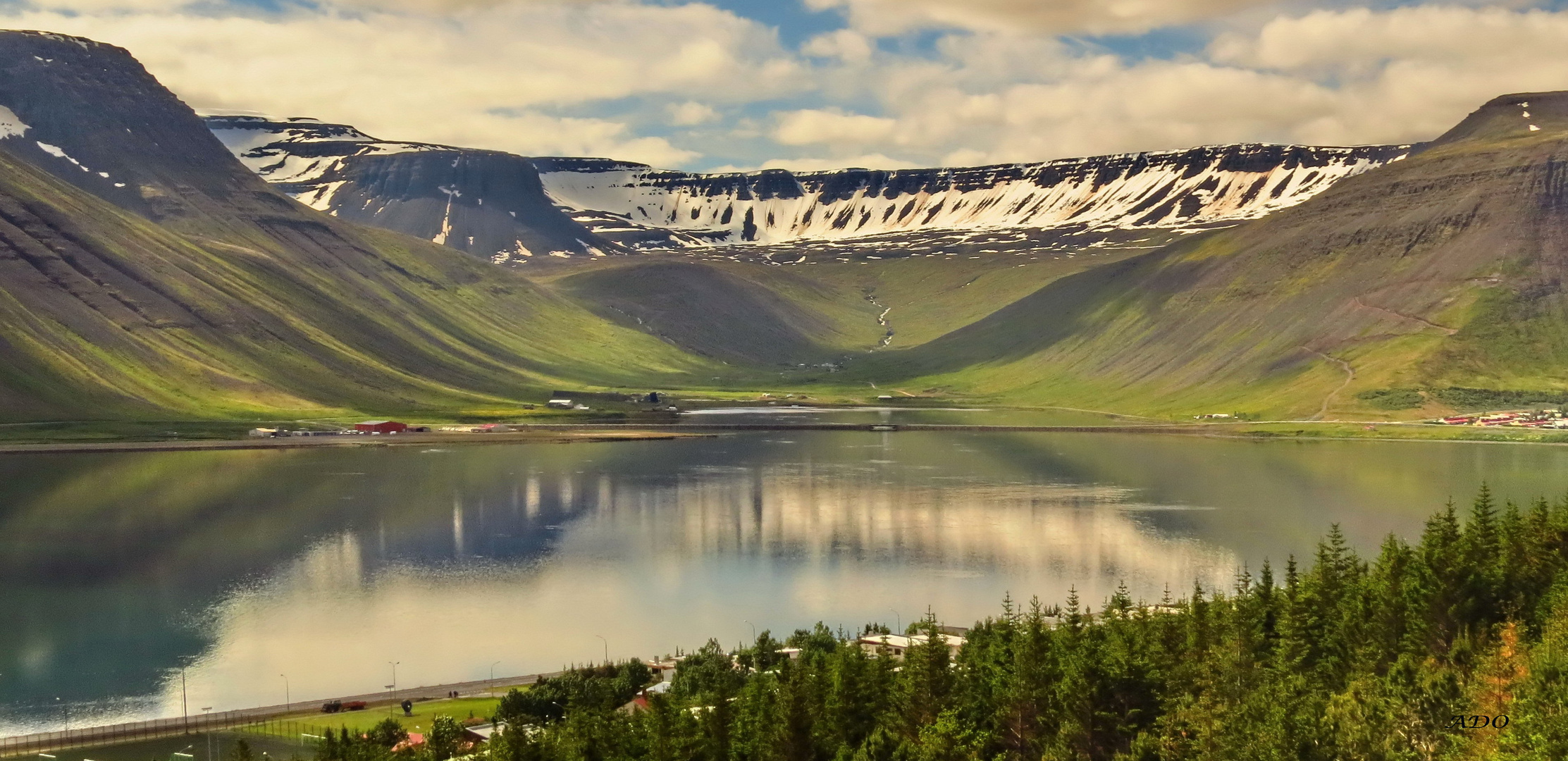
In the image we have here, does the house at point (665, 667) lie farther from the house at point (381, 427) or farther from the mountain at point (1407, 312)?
the mountain at point (1407, 312)

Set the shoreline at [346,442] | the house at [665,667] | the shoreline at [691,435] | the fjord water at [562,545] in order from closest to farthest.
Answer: the house at [665,667], the fjord water at [562,545], the shoreline at [346,442], the shoreline at [691,435]

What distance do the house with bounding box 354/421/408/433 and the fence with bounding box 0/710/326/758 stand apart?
318ft

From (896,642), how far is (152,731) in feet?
80.2

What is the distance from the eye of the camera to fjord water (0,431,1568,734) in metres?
61.9

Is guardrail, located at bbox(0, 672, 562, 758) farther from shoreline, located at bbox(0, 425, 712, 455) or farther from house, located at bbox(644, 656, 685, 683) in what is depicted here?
shoreline, located at bbox(0, 425, 712, 455)

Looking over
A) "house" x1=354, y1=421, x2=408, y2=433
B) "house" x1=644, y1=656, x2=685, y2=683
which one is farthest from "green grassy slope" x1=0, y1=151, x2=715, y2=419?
"house" x1=644, y1=656, x2=685, y2=683

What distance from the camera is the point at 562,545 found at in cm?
8738

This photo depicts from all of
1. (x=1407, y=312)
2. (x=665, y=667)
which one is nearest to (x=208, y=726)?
(x=665, y=667)

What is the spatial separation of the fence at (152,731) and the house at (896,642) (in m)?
18.0

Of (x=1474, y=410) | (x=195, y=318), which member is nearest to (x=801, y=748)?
(x=1474, y=410)

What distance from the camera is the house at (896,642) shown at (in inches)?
2124

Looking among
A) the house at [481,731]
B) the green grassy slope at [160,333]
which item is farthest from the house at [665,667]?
the green grassy slope at [160,333]

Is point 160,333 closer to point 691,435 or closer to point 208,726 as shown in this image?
point 691,435

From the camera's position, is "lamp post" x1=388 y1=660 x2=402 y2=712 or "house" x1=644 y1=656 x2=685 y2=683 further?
"house" x1=644 y1=656 x2=685 y2=683
